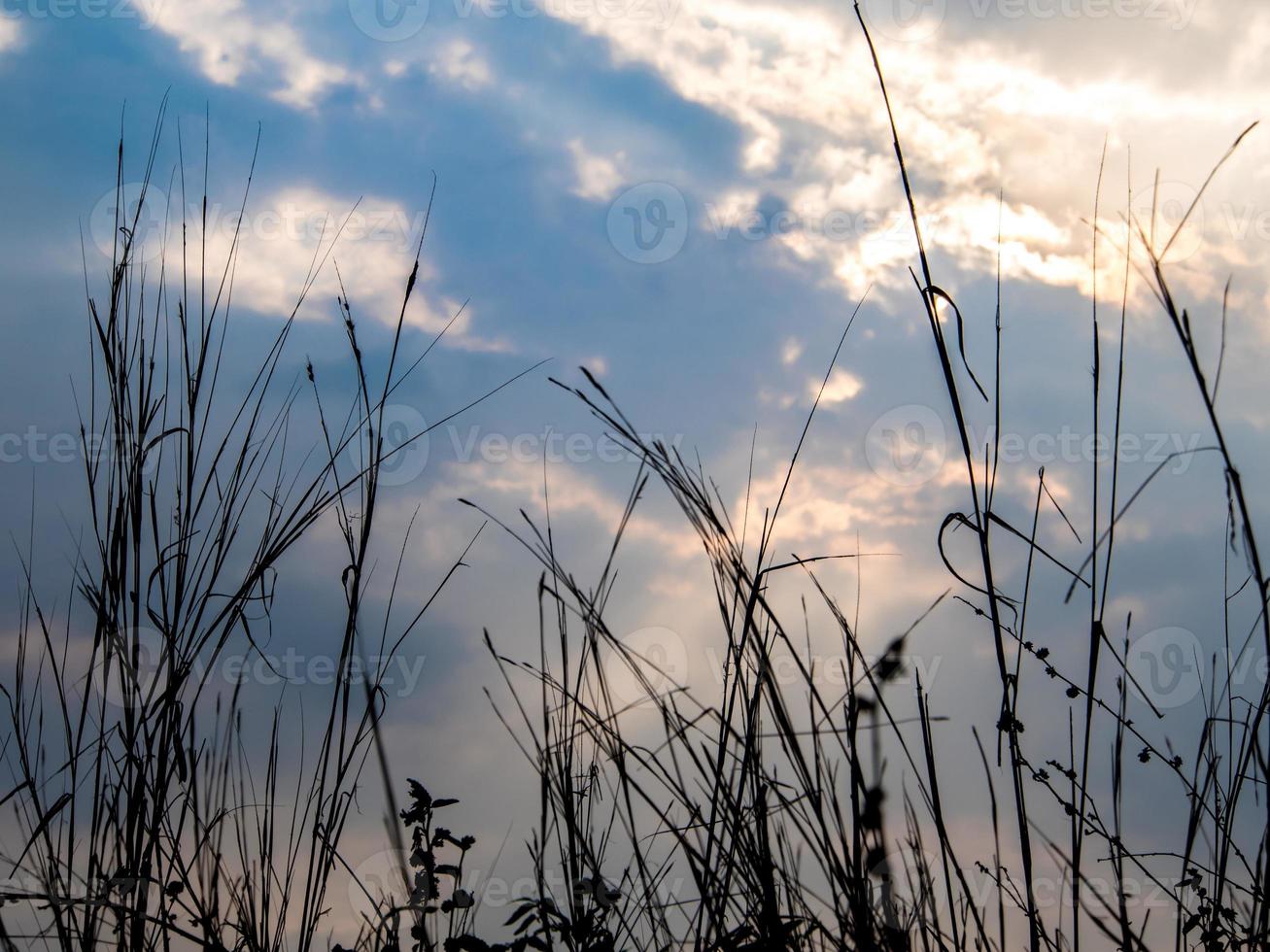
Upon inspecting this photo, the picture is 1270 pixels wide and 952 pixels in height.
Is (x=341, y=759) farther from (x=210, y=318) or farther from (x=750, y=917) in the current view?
(x=210, y=318)

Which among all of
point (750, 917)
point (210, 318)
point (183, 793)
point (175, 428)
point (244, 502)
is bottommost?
point (750, 917)

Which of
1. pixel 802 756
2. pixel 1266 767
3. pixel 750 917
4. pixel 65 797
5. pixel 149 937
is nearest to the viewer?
pixel 1266 767

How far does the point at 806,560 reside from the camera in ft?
4.09

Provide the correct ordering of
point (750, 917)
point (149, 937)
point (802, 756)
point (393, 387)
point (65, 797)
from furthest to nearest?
point (393, 387), point (65, 797), point (149, 937), point (750, 917), point (802, 756)

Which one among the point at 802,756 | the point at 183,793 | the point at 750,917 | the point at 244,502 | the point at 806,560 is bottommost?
the point at 750,917

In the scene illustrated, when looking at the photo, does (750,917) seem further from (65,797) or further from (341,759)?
(65,797)

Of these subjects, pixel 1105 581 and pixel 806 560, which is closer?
pixel 1105 581

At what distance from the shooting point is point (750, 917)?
1.20 m

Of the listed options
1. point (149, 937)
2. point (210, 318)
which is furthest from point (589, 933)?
point (210, 318)

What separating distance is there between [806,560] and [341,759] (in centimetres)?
71

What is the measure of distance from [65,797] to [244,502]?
1.59ft

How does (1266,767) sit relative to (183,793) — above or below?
below

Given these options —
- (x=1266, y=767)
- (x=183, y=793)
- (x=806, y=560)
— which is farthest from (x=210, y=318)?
(x=1266, y=767)

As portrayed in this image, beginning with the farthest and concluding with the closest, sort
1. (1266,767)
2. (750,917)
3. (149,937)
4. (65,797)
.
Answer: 1. (65,797)
2. (149,937)
3. (750,917)
4. (1266,767)
